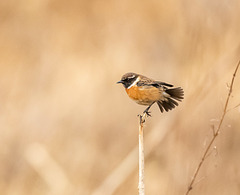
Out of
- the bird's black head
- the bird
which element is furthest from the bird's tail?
the bird's black head

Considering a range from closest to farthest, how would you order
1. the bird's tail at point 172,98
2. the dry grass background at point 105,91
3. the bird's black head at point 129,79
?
the bird's tail at point 172,98 → the bird's black head at point 129,79 → the dry grass background at point 105,91

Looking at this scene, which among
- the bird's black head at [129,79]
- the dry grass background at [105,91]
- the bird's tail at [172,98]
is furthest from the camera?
the dry grass background at [105,91]

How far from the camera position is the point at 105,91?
24.5 feet

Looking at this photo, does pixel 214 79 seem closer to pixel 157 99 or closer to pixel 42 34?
pixel 157 99

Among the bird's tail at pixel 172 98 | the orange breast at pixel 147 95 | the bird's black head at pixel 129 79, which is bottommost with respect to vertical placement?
the bird's tail at pixel 172 98

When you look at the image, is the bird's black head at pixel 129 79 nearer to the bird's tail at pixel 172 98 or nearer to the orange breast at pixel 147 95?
the orange breast at pixel 147 95

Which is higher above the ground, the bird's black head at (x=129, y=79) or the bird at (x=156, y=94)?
the bird's black head at (x=129, y=79)

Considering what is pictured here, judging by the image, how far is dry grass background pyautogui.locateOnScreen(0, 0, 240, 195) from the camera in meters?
4.32

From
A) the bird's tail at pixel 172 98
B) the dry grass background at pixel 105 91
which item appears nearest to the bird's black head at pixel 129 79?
the bird's tail at pixel 172 98

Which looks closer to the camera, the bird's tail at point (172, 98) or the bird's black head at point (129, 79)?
the bird's tail at point (172, 98)

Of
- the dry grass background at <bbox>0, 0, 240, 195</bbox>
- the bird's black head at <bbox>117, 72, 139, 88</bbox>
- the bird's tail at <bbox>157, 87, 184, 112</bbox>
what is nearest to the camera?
the bird's tail at <bbox>157, 87, 184, 112</bbox>

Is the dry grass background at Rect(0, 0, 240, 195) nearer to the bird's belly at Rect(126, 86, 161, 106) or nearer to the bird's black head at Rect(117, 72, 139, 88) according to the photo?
the bird's belly at Rect(126, 86, 161, 106)

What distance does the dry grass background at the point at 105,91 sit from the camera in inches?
170

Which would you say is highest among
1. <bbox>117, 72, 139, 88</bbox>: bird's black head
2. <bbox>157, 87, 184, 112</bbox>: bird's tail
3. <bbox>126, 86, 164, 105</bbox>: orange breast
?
<bbox>117, 72, 139, 88</bbox>: bird's black head
